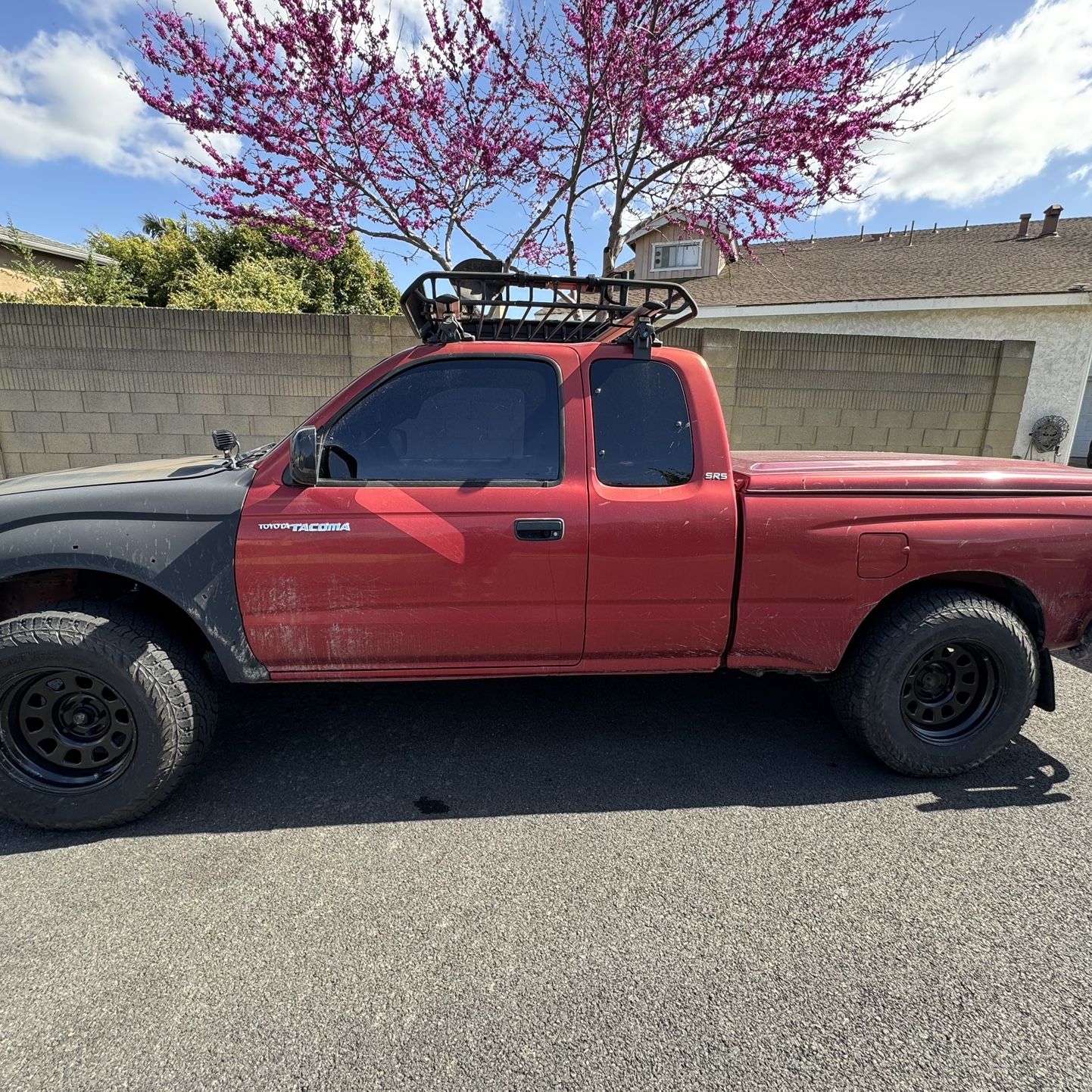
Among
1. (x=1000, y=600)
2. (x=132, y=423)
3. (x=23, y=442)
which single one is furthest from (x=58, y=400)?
(x=1000, y=600)

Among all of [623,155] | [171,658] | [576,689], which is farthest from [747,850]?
[623,155]

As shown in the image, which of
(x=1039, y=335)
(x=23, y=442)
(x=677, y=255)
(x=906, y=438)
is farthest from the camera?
(x=677, y=255)

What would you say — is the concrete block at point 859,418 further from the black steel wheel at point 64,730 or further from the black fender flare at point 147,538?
the black steel wheel at point 64,730

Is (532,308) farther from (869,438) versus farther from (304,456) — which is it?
(869,438)

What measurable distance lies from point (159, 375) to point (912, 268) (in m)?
15.5

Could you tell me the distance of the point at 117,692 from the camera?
7.91ft

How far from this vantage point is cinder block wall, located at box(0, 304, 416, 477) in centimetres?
634

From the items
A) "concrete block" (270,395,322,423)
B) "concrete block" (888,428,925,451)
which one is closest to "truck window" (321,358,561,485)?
"concrete block" (270,395,322,423)

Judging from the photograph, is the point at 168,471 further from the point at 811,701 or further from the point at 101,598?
the point at 811,701

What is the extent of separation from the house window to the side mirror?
55.4ft

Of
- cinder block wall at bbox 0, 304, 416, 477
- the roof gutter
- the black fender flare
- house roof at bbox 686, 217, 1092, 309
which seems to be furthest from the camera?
house roof at bbox 686, 217, 1092, 309

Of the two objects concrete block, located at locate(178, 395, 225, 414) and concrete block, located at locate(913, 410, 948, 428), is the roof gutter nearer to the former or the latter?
concrete block, located at locate(913, 410, 948, 428)

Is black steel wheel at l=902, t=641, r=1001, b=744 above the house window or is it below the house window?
below

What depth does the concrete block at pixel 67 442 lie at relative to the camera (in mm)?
6570
